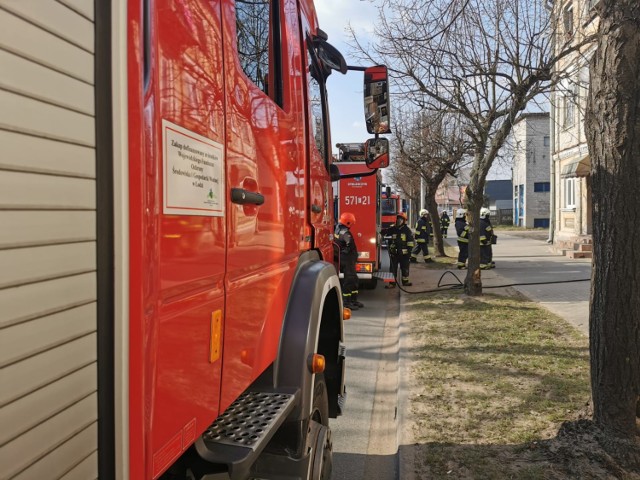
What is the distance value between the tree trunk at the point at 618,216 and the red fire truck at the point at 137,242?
7.88ft

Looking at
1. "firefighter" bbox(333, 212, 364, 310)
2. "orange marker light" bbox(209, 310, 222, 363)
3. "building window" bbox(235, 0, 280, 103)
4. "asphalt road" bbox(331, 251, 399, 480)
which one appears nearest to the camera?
"orange marker light" bbox(209, 310, 222, 363)

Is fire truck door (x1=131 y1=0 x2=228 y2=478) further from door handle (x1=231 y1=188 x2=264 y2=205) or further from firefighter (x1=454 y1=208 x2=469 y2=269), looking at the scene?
firefighter (x1=454 y1=208 x2=469 y2=269)

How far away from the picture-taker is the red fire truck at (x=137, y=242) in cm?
95

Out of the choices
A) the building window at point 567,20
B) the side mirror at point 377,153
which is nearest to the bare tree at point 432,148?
the building window at point 567,20

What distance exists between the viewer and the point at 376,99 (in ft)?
12.1

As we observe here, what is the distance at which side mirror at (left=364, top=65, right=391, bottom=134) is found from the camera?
12.0ft

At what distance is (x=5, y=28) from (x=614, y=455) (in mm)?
3904

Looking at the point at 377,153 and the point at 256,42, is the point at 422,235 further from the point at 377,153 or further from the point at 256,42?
the point at 256,42

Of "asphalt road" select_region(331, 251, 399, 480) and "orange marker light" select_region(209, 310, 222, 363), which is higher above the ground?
"orange marker light" select_region(209, 310, 222, 363)

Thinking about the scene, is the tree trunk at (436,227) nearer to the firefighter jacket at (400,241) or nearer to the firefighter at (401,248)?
the firefighter at (401,248)

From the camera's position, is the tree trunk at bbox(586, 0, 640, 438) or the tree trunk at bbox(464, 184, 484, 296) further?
the tree trunk at bbox(464, 184, 484, 296)

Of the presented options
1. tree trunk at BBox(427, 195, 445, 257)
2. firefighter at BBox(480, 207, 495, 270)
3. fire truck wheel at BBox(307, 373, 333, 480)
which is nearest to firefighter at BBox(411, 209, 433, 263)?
tree trunk at BBox(427, 195, 445, 257)

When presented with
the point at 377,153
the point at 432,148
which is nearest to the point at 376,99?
the point at 377,153

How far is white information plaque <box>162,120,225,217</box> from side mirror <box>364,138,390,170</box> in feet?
7.63
